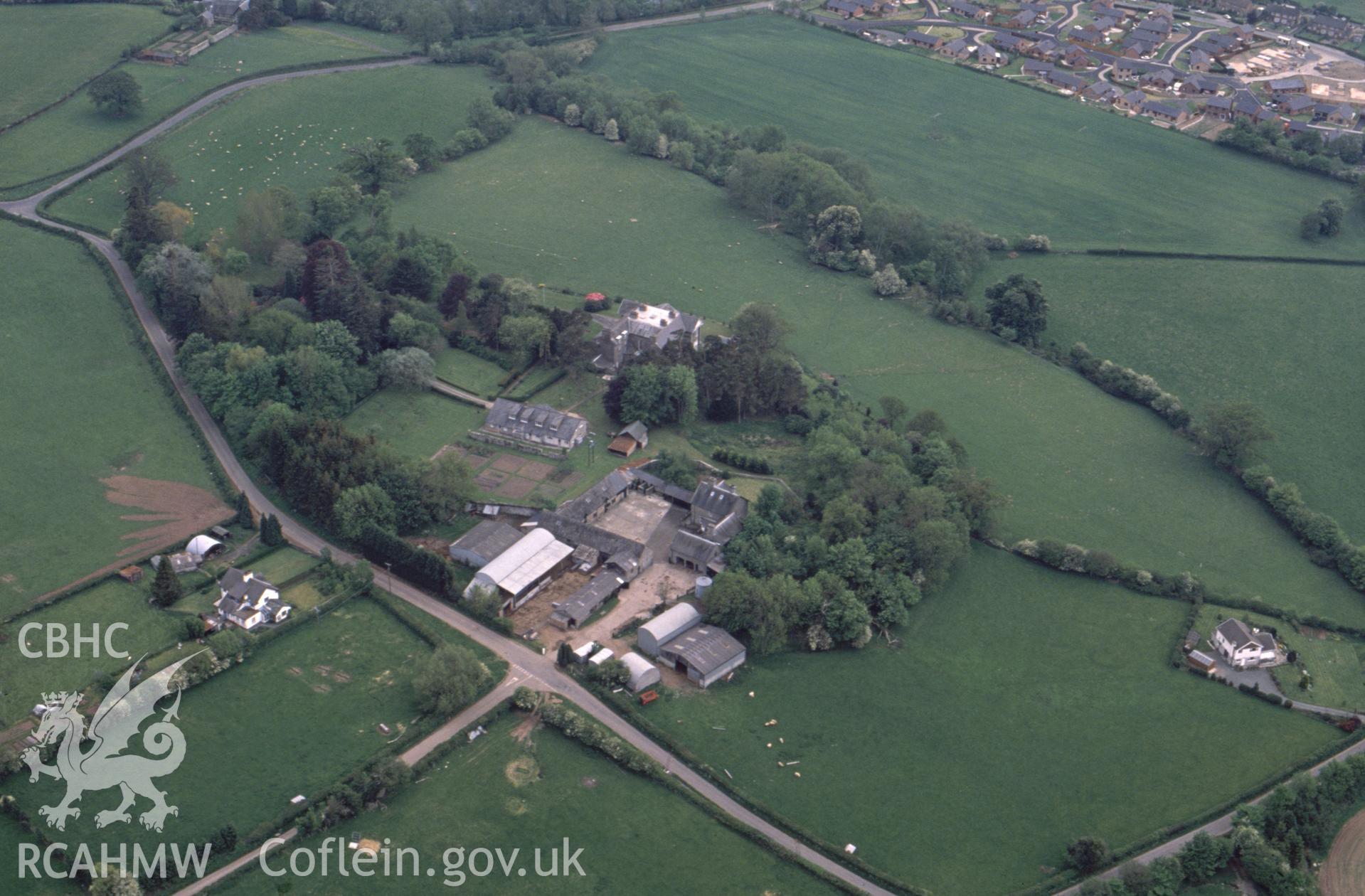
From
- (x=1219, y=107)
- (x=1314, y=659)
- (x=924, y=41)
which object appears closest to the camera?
(x=1314, y=659)

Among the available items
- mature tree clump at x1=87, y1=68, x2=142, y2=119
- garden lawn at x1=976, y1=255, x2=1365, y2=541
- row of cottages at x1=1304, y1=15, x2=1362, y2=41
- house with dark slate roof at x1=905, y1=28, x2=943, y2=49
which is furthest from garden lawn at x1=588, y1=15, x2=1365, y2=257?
mature tree clump at x1=87, y1=68, x2=142, y2=119

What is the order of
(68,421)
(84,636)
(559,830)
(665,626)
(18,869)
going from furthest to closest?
(68,421) < (665,626) < (84,636) < (559,830) < (18,869)

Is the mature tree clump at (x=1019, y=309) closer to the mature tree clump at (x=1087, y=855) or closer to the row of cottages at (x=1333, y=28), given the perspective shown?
the mature tree clump at (x=1087, y=855)

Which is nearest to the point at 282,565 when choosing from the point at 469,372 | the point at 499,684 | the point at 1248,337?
the point at 499,684

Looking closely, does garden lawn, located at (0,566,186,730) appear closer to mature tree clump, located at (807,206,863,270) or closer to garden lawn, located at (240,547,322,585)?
garden lawn, located at (240,547,322,585)

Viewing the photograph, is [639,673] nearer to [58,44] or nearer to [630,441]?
[630,441]

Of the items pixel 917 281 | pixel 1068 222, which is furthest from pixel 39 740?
pixel 1068 222
